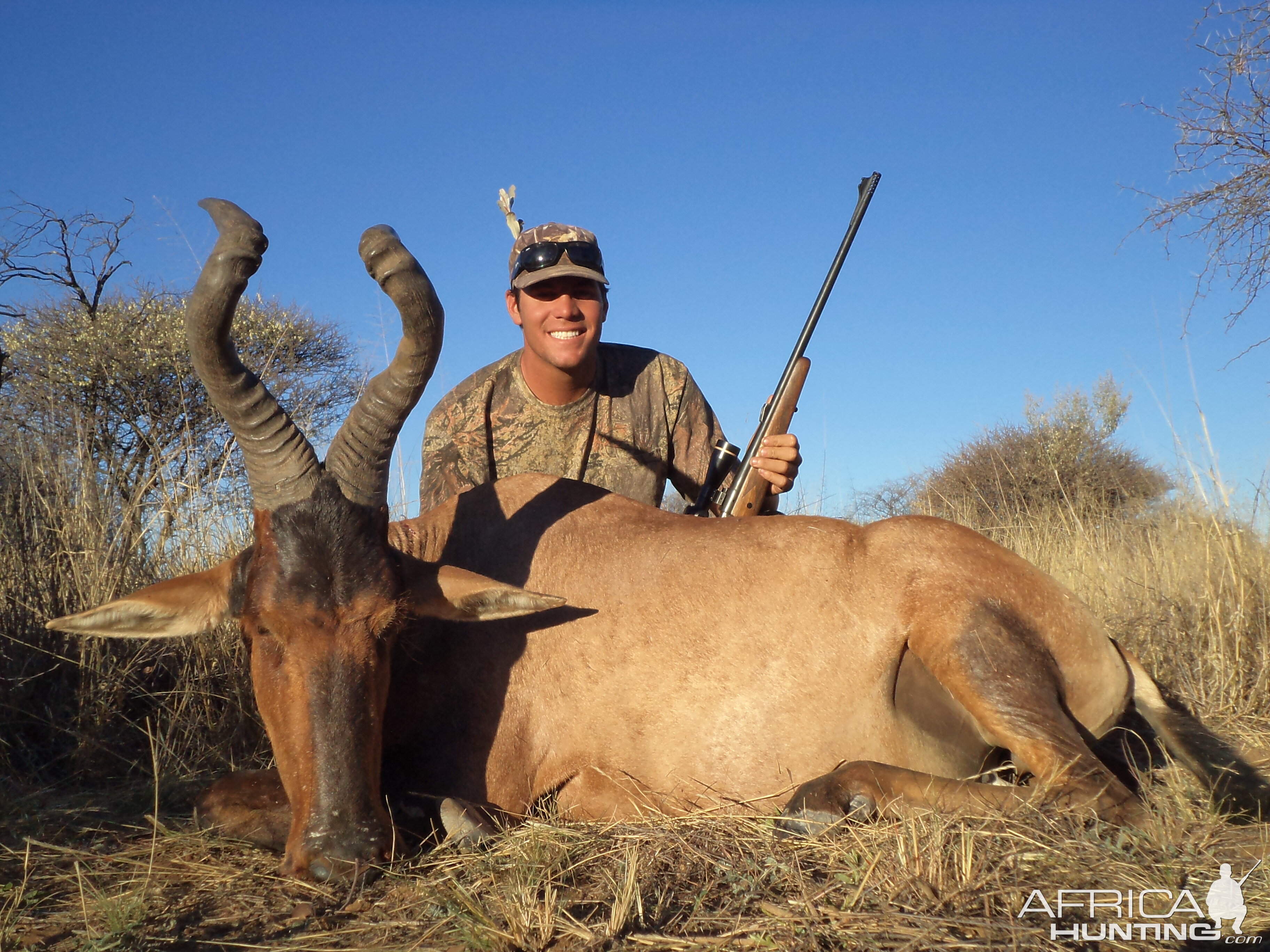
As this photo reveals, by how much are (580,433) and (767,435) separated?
4.29 feet

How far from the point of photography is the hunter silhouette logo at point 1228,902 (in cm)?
265

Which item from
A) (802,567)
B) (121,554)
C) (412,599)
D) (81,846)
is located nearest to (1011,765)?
(802,567)

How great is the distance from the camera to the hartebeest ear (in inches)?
142

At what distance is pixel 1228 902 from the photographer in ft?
9.01

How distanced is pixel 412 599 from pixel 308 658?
477 millimetres

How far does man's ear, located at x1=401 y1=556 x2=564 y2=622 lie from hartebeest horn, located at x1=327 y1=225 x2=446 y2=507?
346mm

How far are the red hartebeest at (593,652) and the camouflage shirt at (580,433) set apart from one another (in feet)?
5.71

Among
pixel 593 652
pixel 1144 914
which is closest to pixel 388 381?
pixel 593 652

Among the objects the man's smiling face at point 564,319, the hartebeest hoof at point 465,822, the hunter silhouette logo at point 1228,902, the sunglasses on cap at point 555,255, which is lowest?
the hunter silhouette logo at point 1228,902

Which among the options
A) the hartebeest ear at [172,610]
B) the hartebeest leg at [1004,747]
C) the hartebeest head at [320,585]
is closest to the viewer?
the hartebeest head at [320,585]

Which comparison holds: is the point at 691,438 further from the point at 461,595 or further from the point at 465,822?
the point at 465,822

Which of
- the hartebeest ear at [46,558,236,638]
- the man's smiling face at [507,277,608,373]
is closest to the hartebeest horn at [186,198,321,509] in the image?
the hartebeest ear at [46,558,236,638]

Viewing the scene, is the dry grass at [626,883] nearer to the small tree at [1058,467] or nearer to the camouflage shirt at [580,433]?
the camouflage shirt at [580,433]

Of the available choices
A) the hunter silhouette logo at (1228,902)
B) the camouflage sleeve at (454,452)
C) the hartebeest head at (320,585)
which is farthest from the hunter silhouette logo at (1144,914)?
the camouflage sleeve at (454,452)
